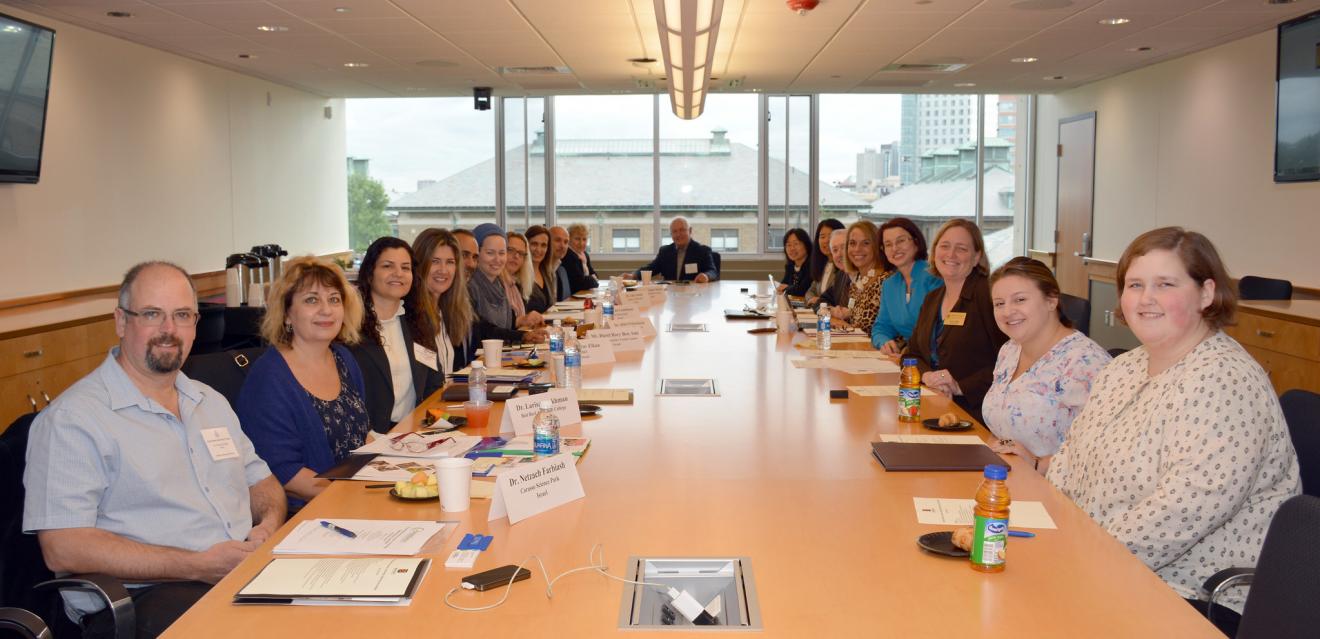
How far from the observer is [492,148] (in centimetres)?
1314

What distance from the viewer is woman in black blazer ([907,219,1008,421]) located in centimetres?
440

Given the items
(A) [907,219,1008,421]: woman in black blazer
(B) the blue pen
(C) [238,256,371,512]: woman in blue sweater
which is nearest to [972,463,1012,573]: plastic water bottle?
(B) the blue pen

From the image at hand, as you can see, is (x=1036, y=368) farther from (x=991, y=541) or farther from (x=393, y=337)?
(x=393, y=337)

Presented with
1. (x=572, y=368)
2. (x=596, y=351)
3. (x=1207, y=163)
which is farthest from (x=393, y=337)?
(x=1207, y=163)

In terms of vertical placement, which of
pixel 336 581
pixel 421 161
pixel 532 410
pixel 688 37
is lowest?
pixel 336 581

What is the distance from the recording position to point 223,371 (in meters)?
3.23

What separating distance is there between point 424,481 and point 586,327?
12.1ft

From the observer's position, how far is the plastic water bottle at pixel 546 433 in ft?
8.77

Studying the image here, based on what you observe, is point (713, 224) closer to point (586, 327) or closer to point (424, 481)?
point (586, 327)

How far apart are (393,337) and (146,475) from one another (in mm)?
1722

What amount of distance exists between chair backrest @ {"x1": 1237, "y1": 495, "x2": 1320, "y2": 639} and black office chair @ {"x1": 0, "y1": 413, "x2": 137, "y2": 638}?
212 cm

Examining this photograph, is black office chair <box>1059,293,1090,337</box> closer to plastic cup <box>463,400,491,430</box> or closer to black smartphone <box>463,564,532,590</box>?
plastic cup <box>463,400,491,430</box>

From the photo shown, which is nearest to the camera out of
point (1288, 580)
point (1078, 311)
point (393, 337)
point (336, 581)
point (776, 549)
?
point (1288, 580)

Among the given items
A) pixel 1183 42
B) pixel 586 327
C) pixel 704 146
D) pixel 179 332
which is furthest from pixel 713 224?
pixel 179 332
